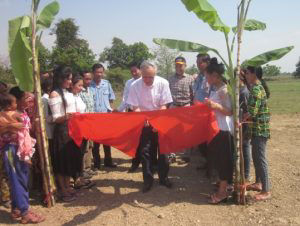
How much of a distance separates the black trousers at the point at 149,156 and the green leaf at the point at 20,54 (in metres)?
1.99

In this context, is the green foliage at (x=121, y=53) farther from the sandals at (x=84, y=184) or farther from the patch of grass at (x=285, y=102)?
the sandals at (x=84, y=184)

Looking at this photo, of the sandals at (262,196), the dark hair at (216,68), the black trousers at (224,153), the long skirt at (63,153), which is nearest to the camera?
the dark hair at (216,68)

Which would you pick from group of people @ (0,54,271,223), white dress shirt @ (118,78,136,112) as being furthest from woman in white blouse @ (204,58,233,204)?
white dress shirt @ (118,78,136,112)

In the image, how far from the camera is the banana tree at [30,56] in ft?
15.2

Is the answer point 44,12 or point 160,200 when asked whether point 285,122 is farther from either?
point 44,12

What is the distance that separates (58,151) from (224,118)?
2560 millimetres

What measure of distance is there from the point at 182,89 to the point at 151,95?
1.44 meters

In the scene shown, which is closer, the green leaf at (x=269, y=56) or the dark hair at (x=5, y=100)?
the dark hair at (x=5, y=100)

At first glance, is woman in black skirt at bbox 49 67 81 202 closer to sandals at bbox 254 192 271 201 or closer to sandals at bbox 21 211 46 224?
sandals at bbox 21 211 46 224

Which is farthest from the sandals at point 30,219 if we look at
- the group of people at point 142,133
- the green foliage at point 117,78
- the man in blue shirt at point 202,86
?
the green foliage at point 117,78

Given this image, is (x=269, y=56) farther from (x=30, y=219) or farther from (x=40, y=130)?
(x=30, y=219)

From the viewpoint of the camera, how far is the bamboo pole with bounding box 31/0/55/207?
4.64m

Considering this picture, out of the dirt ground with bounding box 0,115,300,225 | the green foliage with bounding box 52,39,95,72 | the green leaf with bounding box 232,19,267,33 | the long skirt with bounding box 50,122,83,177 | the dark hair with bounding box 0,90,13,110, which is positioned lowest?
the dirt ground with bounding box 0,115,300,225

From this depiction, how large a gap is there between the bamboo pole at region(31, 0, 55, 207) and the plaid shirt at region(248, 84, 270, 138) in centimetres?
297
